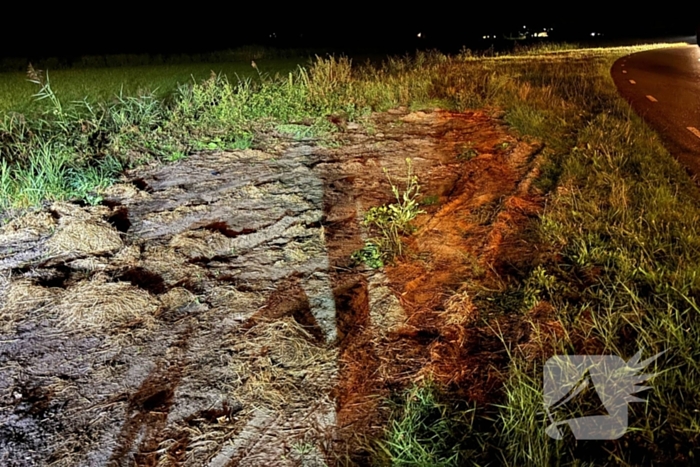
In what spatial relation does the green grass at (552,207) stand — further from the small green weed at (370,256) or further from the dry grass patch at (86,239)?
the dry grass patch at (86,239)

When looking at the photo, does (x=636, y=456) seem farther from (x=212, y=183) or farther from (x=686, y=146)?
(x=686, y=146)

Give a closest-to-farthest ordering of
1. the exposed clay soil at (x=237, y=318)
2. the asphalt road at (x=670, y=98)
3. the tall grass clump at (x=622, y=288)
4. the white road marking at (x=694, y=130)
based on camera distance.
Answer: the tall grass clump at (x=622, y=288)
the exposed clay soil at (x=237, y=318)
the asphalt road at (x=670, y=98)
the white road marking at (x=694, y=130)

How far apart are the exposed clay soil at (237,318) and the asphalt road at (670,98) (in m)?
2.87

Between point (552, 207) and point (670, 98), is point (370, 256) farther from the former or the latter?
point (670, 98)

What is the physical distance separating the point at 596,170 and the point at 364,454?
4.10m

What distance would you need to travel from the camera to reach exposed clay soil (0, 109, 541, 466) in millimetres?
2297

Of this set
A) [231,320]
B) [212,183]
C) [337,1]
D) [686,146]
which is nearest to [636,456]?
[231,320]

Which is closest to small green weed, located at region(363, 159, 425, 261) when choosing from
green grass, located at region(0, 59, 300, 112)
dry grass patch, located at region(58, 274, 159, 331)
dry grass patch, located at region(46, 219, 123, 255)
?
dry grass patch, located at region(58, 274, 159, 331)

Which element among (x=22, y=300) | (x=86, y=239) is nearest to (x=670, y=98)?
(x=86, y=239)

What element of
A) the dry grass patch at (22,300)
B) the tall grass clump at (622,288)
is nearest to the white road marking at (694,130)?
the tall grass clump at (622,288)

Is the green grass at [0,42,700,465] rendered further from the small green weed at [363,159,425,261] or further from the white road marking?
the white road marking

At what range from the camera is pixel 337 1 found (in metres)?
48.2

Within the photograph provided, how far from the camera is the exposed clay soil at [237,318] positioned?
230cm

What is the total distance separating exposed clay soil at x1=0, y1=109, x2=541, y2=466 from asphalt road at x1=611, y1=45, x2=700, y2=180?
2.87m
